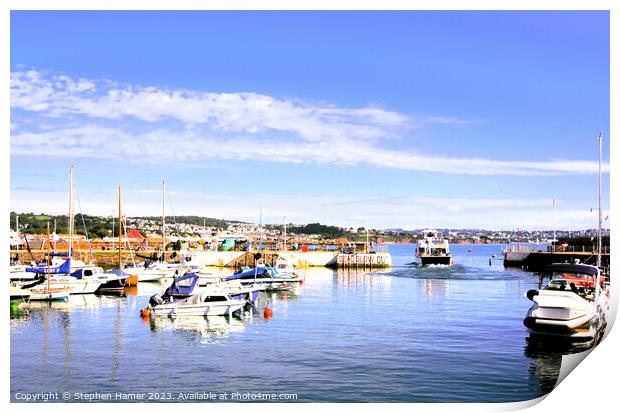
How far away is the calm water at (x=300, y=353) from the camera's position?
423 inches

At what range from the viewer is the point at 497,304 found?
2277 centimetres

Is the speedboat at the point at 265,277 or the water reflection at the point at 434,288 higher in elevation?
the speedboat at the point at 265,277

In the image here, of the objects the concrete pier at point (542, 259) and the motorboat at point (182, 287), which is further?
the concrete pier at point (542, 259)

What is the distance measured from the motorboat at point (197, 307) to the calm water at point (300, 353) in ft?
1.22

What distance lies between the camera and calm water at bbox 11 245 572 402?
10750 mm

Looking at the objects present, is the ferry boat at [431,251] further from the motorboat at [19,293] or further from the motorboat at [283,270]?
the motorboat at [19,293]

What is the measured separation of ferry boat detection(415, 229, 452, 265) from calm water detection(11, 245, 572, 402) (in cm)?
2757

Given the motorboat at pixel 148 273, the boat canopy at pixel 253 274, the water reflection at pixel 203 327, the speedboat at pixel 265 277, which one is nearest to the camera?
the water reflection at pixel 203 327

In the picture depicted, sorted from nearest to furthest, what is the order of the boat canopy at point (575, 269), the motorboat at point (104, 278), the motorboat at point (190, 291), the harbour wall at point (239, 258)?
the boat canopy at point (575, 269)
the motorboat at point (190, 291)
the motorboat at point (104, 278)
the harbour wall at point (239, 258)

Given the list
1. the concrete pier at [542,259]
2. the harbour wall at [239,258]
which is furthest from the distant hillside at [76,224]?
the concrete pier at [542,259]

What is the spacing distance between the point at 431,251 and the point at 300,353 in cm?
4086

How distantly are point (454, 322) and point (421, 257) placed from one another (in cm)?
3320

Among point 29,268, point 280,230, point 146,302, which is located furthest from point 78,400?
point 280,230
